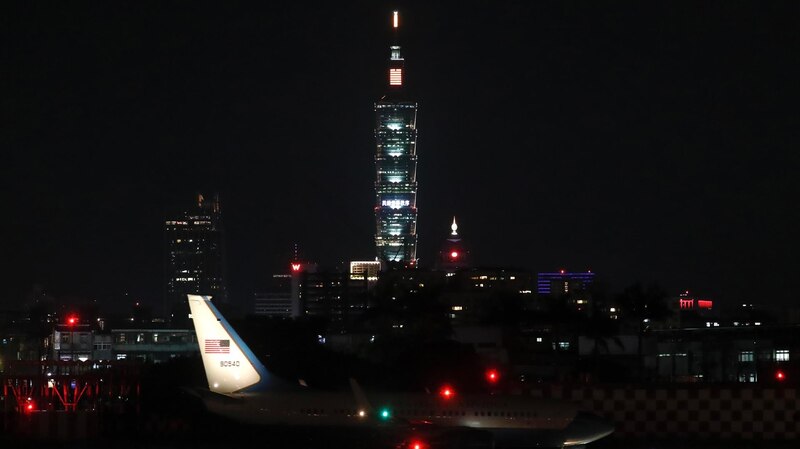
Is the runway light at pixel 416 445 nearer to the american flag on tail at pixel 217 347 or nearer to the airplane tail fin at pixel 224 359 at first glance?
the airplane tail fin at pixel 224 359

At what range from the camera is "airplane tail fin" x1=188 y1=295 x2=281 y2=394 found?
1564 inches

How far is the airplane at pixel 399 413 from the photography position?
123 ft

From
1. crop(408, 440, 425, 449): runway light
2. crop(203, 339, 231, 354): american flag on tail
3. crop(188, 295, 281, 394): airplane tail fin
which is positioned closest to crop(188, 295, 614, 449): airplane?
crop(188, 295, 281, 394): airplane tail fin

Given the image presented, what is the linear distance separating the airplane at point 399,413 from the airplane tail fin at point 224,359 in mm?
44

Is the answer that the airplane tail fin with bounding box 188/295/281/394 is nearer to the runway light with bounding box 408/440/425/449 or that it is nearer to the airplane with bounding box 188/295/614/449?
the airplane with bounding box 188/295/614/449

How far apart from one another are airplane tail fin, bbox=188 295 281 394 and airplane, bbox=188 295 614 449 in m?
0.04

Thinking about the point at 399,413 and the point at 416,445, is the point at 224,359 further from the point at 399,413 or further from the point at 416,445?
the point at 416,445

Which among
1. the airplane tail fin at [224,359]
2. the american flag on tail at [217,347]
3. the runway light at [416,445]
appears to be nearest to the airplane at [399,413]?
the airplane tail fin at [224,359]

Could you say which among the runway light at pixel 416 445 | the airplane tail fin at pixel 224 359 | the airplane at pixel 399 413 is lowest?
the runway light at pixel 416 445

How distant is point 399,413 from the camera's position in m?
A: 37.8

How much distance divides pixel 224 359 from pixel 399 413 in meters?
6.65

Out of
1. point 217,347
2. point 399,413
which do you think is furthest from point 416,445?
point 217,347

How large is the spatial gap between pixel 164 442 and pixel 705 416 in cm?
1904

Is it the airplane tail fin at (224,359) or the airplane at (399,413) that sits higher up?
the airplane tail fin at (224,359)
